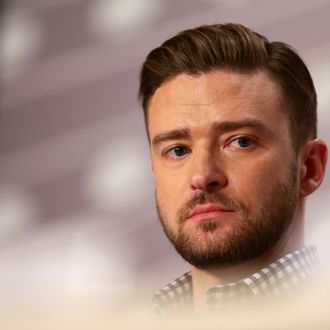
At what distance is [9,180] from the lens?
1.17 meters

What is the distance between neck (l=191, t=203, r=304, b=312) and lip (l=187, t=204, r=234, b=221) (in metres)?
0.05

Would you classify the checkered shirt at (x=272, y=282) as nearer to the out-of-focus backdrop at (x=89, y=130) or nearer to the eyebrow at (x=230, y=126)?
the eyebrow at (x=230, y=126)

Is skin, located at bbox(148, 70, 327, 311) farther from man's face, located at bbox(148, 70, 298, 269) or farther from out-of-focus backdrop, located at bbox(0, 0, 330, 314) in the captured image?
out-of-focus backdrop, located at bbox(0, 0, 330, 314)

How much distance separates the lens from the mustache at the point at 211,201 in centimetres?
54

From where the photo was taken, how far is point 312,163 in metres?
0.62

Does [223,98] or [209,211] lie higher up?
[223,98]

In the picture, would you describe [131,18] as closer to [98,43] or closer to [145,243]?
[98,43]

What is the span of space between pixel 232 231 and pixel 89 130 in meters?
0.58

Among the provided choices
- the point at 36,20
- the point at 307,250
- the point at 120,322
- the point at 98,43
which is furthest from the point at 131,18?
the point at 120,322

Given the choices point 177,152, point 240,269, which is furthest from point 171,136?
point 240,269

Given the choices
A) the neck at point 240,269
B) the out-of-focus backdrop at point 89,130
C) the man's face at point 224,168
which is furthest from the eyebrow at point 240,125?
the out-of-focus backdrop at point 89,130

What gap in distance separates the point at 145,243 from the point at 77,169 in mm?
242

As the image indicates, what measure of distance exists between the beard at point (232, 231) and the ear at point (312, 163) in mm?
40

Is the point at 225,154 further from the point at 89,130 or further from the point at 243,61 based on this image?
the point at 89,130
